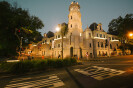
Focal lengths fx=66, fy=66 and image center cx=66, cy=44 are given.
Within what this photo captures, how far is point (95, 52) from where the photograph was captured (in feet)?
106

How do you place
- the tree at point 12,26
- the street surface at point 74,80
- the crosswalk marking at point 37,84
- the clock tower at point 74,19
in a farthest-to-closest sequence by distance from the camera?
the clock tower at point 74,19 → the tree at point 12,26 → the crosswalk marking at point 37,84 → the street surface at point 74,80

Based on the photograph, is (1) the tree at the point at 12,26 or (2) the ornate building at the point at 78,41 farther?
(2) the ornate building at the point at 78,41

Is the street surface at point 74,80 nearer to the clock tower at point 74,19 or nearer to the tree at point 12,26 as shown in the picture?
the tree at point 12,26

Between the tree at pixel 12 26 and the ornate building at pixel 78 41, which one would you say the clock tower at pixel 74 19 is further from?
the tree at pixel 12 26

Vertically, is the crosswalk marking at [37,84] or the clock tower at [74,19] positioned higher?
the clock tower at [74,19]

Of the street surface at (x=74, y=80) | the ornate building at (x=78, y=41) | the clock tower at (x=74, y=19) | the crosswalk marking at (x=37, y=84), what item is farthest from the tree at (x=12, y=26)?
the clock tower at (x=74, y=19)

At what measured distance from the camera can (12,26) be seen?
14.3m

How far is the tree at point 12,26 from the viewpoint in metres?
13.1

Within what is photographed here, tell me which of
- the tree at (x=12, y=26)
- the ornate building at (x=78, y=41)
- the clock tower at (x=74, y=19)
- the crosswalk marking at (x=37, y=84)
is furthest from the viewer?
the clock tower at (x=74, y=19)

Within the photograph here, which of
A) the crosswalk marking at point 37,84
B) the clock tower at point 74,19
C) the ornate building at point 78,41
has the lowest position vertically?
the crosswalk marking at point 37,84

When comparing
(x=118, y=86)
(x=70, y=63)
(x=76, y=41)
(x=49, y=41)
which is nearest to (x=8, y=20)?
(x=70, y=63)

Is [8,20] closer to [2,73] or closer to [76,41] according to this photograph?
[2,73]

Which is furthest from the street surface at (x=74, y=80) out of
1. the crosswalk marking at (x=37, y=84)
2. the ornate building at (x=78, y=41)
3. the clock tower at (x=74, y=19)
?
the clock tower at (x=74, y=19)

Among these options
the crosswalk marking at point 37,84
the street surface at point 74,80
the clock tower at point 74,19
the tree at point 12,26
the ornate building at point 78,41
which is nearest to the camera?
the street surface at point 74,80
